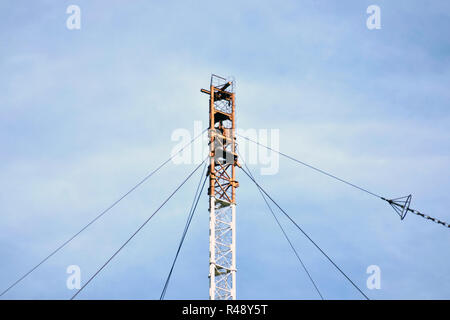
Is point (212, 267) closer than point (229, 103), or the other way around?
point (212, 267)

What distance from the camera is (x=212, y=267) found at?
6569cm

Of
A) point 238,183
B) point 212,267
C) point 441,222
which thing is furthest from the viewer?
point 238,183

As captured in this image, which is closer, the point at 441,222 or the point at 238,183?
the point at 441,222
